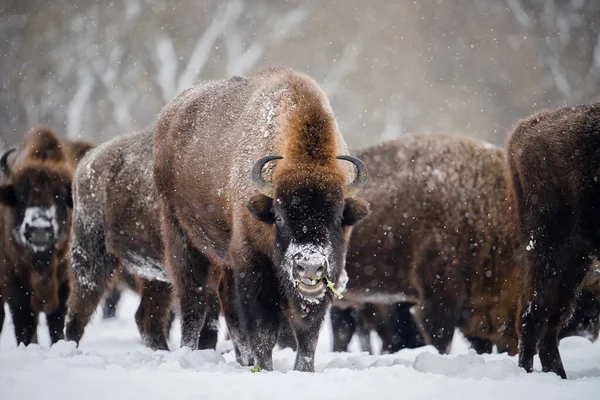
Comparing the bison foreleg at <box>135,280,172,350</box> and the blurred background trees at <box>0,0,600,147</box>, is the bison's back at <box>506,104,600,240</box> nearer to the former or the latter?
the bison foreleg at <box>135,280,172,350</box>

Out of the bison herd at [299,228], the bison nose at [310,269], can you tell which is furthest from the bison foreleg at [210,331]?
the bison nose at [310,269]

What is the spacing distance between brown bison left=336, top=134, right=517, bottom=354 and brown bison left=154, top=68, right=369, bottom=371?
8.22 feet

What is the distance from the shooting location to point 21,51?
4266 cm

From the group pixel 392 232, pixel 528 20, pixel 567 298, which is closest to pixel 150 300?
pixel 392 232

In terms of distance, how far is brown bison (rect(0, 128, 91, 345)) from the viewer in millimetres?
8490

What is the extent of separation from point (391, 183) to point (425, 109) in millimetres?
44573

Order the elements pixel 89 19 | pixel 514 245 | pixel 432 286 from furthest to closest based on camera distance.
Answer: pixel 89 19 → pixel 432 286 → pixel 514 245

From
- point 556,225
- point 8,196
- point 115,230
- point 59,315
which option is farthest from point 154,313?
point 556,225

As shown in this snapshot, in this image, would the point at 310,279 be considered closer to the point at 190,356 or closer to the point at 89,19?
the point at 190,356

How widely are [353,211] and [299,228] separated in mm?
542

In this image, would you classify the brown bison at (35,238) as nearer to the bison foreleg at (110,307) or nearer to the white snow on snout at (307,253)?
the white snow on snout at (307,253)

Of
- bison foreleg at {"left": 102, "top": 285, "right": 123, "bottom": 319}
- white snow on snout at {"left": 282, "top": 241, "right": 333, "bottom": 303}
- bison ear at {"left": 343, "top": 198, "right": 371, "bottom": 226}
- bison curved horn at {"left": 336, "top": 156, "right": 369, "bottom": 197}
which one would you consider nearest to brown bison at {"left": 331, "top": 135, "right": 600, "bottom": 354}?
bison ear at {"left": 343, "top": 198, "right": 371, "bottom": 226}

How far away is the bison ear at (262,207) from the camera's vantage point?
17.7 ft

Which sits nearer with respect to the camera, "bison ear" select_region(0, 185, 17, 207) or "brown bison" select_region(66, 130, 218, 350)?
"brown bison" select_region(66, 130, 218, 350)
